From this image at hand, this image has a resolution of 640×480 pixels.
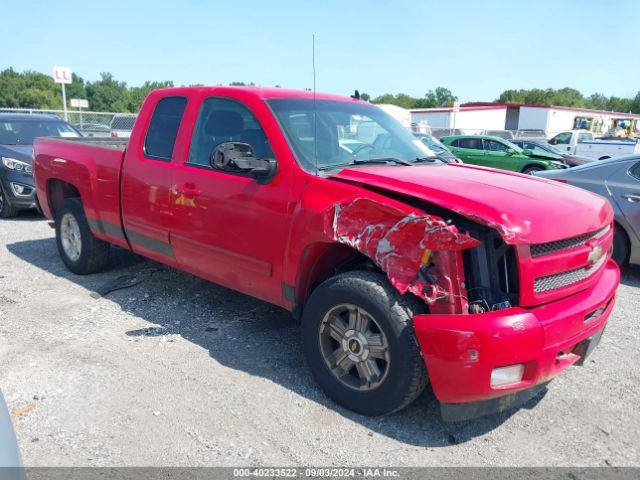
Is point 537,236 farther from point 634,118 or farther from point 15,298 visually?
point 634,118

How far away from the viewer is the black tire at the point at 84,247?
18.4ft

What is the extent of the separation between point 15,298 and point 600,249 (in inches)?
197

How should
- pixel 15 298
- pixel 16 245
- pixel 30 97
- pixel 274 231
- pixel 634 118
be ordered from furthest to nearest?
pixel 30 97 → pixel 634 118 → pixel 16 245 → pixel 15 298 → pixel 274 231

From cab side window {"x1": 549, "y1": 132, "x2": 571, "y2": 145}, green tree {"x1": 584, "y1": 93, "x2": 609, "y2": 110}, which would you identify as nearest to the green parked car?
cab side window {"x1": 549, "y1": 132, "x2": 571, "y2": 145}

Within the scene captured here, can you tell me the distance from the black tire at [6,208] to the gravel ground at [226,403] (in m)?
4.58

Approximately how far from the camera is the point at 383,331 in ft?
9.81

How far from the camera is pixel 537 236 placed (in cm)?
277

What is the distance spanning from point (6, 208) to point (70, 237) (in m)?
3.90

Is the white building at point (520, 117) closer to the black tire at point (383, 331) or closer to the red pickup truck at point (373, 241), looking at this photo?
the red pickup truck at point (373, 241)

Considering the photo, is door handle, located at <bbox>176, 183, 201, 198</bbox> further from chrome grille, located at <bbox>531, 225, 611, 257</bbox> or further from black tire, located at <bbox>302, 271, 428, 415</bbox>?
chrome grille, located at <bbox>531, 225, 611, 257</bbox>

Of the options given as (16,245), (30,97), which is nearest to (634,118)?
(16,245)

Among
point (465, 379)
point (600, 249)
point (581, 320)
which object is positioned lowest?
point (465, 379)

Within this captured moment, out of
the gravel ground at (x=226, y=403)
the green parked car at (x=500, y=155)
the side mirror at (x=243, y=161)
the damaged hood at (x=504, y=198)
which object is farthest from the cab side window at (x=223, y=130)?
the green parked car at (x=500, y=155)

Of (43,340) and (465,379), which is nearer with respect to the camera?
(465,379)
